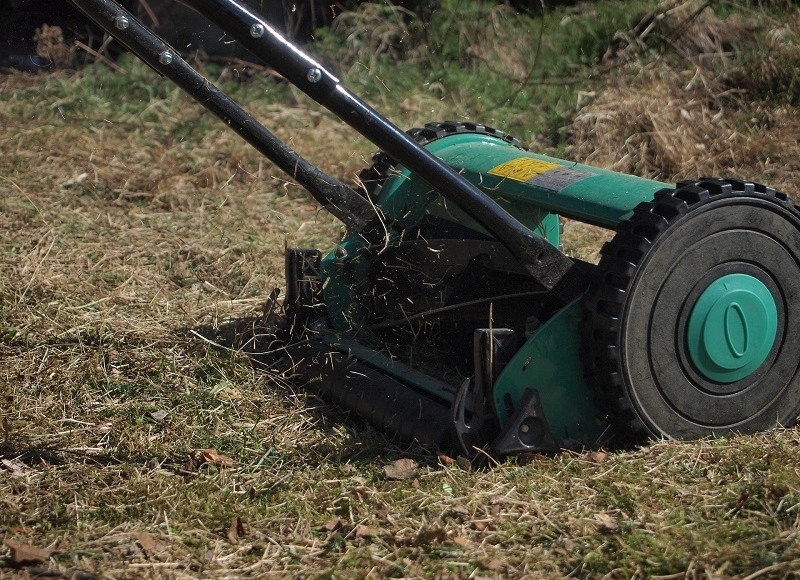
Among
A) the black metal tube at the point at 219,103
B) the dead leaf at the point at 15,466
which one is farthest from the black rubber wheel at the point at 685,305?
the dead leaf at the point at 15,466

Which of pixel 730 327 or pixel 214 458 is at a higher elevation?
pixel 730 327

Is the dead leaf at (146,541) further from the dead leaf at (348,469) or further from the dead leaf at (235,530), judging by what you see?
the dead leaf at (348,469)

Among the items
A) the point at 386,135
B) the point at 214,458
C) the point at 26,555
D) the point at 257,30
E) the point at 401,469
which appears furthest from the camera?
the point at 214,458

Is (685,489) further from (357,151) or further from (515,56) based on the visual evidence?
(515,56)

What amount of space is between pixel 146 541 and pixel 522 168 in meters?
1.70

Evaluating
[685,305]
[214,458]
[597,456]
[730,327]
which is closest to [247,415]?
[214,458]

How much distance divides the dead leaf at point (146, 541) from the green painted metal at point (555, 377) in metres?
0.96

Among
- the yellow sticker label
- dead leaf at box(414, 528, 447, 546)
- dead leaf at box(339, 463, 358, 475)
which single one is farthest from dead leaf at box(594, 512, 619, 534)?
the yellow sticker label

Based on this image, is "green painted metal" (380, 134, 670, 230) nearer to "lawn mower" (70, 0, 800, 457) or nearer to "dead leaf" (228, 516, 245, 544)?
"lawn mower" (70, 0, 800, 457)

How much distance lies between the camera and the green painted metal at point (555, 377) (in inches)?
113

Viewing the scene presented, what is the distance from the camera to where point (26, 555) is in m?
2.44

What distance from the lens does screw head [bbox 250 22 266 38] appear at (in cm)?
266

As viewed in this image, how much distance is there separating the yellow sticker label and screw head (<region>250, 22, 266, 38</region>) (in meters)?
1.05

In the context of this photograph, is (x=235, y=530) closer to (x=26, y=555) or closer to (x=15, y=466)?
(x=26, y=555)
